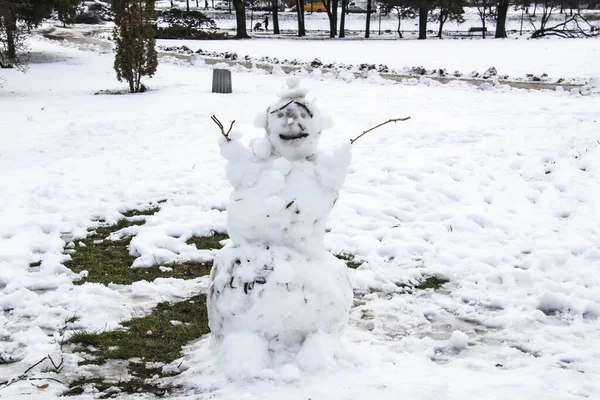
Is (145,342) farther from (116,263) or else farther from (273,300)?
(116,263)

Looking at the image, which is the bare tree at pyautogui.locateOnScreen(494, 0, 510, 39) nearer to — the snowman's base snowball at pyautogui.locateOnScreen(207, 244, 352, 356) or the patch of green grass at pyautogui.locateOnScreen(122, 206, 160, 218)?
the patch of green grass at pyautogui.locateOnScreen(122, 206, 160, 218)

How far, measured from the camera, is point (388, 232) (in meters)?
6.74

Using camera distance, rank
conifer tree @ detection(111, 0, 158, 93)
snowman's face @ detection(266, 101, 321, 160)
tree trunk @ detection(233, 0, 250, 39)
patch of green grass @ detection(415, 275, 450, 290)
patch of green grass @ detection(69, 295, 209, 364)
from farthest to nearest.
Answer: tree trunk @ detection(233, 0, 250, 39), conifer tree @ detection(111, 0, 158, 93), patch of green grass @ detection(415, 275, 450, 290), patch of green grass @ detection(69, 295, 209, 364), snowman's face @ detection(266, 101, 321, 160)

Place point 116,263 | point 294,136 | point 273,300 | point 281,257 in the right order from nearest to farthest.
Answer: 1. point 273,300
2. point 281,257
3. point 294,136
4. point 116,263

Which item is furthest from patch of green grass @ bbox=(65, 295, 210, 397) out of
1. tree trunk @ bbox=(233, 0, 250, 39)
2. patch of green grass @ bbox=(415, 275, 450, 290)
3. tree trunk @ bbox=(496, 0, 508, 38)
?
tree trunk @ bbox=(496, 0, 508, 38)

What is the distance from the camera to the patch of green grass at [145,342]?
3859mm

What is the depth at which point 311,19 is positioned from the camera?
202 ft

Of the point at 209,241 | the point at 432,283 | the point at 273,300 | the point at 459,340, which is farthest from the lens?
the point at 209,241

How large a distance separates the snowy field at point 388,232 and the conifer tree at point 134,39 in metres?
2.68

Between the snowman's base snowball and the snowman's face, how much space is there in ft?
2.27

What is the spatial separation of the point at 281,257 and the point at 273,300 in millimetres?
Result: 299

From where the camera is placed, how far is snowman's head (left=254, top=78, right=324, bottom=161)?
4.13m

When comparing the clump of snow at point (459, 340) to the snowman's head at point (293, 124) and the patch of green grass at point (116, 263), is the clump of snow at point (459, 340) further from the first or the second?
the patch of green grass at point (116, 263)

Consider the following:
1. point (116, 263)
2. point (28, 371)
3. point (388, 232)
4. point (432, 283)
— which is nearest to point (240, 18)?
point (388, 232)
